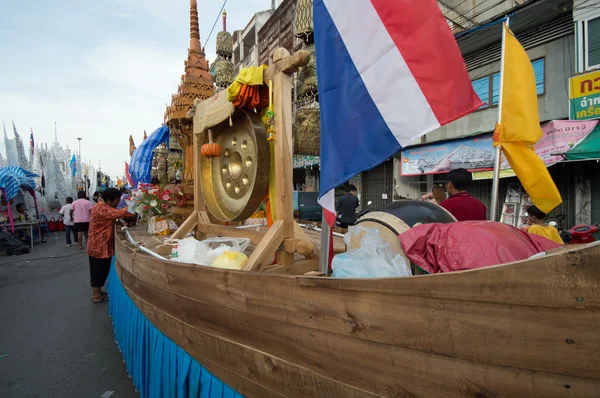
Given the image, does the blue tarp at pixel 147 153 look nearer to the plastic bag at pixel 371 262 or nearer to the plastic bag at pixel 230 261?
the plastic bag at pixel 230 261

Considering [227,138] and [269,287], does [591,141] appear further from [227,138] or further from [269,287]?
[269,287]

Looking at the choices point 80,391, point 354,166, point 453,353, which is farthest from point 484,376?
point 80,391

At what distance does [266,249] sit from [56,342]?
3253 mm

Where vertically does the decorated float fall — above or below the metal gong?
below

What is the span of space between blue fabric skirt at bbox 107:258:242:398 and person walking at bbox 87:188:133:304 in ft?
5.45

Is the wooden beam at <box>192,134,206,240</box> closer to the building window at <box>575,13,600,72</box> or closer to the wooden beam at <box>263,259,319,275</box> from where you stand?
the wooden beam at <box>263,259,319,275</box>

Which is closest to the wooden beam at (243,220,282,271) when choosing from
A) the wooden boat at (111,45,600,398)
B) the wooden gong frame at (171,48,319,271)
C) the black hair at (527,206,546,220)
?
the wooden gong frame at (171,48,319,271)

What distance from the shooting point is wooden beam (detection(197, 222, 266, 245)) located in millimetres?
2574

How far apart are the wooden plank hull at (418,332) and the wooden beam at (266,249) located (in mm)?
533

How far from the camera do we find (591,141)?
6.66 m

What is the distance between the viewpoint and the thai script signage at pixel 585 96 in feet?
21.7

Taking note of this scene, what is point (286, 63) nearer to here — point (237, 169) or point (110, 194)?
point (237, 169)

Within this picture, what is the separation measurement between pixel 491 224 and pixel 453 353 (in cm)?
63

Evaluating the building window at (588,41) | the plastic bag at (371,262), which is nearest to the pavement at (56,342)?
the plastic bag at (371,262)
